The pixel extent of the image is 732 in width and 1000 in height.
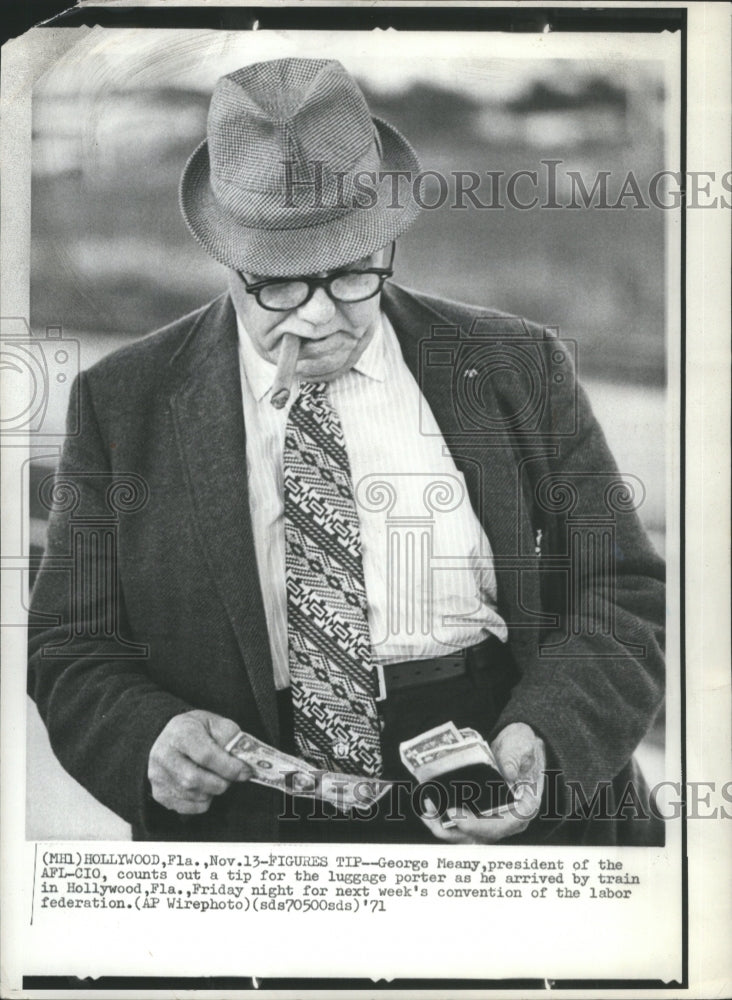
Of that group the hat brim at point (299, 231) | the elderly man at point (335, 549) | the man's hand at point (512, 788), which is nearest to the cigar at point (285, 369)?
the elderly man at point (335, 549)

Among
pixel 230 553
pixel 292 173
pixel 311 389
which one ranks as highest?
pixel 292 173

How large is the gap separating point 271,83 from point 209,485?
811 mm

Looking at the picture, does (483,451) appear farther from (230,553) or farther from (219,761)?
(219,761)

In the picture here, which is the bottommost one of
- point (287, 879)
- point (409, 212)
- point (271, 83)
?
point (287, 879)

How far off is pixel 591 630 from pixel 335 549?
0.55 meters

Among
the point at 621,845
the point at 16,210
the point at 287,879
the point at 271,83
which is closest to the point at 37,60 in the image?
the point at 16,210

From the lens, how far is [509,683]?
7.15 feet

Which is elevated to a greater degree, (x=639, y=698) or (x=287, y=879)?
(x=639, y=698)

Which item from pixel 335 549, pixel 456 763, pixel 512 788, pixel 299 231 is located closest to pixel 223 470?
pixel 335 549

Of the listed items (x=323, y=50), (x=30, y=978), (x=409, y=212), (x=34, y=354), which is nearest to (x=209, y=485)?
(x=34, y=354)

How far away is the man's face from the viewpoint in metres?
2.15

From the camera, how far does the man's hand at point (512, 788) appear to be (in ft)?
7.10

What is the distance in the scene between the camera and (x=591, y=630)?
2.19 metres

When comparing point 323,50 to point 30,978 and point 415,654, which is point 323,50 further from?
point 30,978
